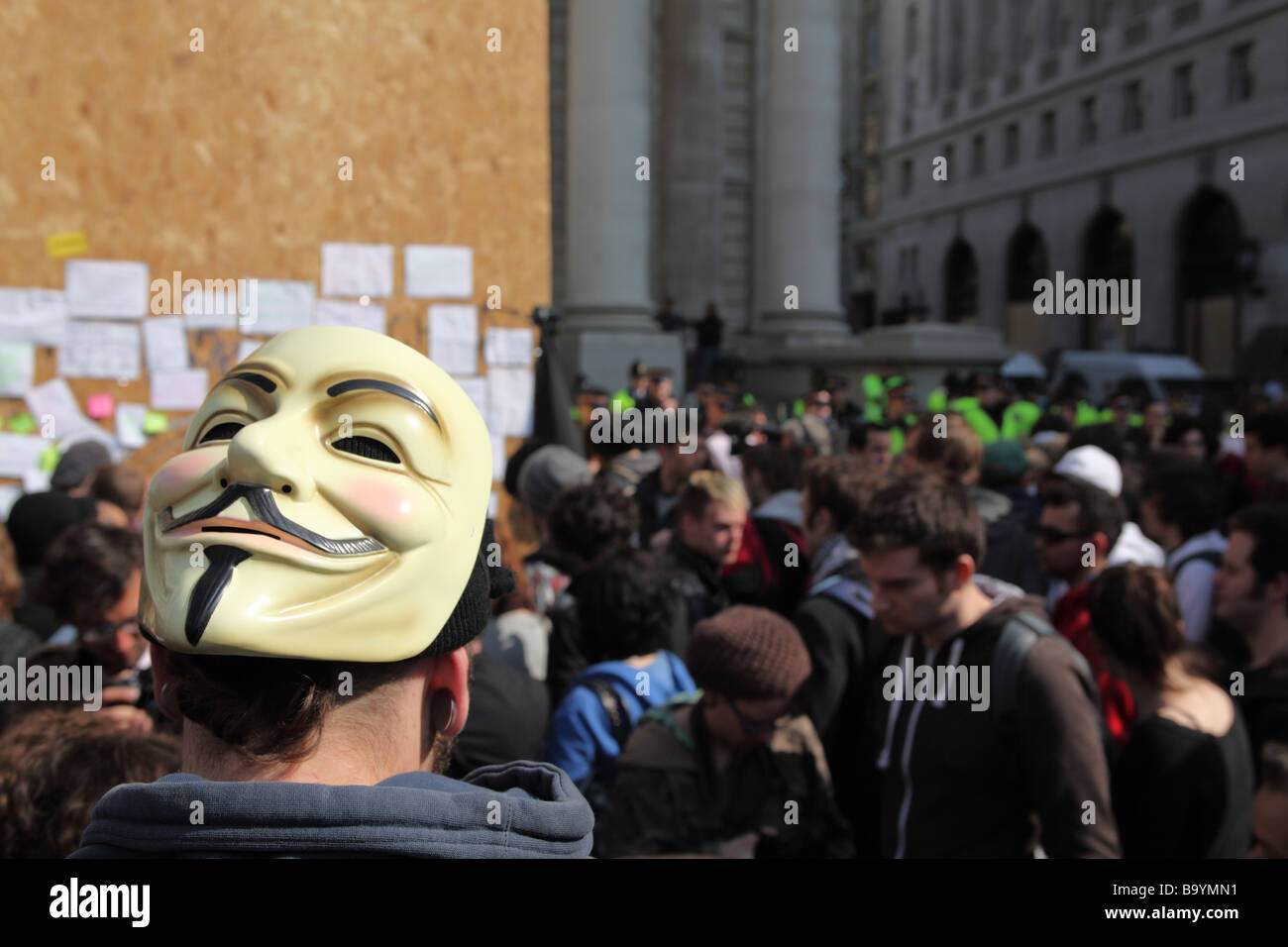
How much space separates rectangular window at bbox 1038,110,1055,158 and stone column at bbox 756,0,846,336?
28.1 meters

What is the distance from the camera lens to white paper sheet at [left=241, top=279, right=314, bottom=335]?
5.99 meters

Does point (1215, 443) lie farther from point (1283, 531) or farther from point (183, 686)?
point (183, 686)

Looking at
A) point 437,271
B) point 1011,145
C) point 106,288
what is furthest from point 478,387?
point 1011,145

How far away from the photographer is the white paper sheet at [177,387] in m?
6.08

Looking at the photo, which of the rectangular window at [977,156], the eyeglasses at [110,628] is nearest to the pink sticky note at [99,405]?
the eyeglasses at [110,628]

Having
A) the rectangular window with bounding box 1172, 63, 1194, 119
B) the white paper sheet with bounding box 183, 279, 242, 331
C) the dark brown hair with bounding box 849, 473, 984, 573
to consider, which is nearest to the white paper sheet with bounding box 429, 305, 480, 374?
the white paper sheet with bounding box 183, 279, 242, 331

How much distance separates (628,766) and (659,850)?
241 mm

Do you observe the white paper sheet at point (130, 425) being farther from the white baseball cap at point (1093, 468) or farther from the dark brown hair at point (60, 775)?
the white baseball cap at point (1093, 468)

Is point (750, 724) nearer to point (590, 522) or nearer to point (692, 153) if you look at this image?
point (590, 522)

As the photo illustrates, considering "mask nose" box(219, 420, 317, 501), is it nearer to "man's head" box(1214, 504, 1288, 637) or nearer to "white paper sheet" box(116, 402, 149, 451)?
"man's head" box(1214, 504, 1288, 637)

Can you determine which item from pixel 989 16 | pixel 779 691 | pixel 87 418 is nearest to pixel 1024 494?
pixel 779 691

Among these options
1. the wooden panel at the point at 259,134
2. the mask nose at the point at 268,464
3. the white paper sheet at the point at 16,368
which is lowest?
the mask nose at the point at 268,464

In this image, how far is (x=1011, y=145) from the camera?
159 ft

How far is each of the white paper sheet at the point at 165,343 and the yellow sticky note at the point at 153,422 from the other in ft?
0.80
